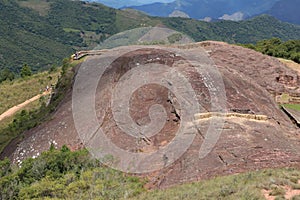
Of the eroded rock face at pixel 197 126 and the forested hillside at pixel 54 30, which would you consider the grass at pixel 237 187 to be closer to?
the eroded rock face at pixel 197 126

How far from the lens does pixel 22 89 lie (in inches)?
1622

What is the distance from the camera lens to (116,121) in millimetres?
16703

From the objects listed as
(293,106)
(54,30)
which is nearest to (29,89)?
(293,106)

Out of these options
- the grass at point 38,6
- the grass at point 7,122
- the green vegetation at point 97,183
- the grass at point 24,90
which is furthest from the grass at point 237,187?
the grass at point 38,6

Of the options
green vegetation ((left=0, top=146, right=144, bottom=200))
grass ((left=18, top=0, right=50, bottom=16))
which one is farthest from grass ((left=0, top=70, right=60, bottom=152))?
grass ((left=18, top=0, right=50, bottom=16))

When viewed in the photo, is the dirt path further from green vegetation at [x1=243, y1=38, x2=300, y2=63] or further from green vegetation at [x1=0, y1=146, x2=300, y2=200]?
green vegetation at [x1=243, y1=38, x2=300, y2=63]

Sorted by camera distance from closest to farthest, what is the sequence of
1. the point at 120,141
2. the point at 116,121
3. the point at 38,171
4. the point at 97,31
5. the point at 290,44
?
the point at 38,171 < the point at 120,141 < the point at 116,121 < the point at 290,44 < the point at 97,31

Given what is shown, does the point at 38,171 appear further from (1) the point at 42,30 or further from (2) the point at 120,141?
(1) the point at 42,30

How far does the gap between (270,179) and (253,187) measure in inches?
28.4

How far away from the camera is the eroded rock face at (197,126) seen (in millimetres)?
13508

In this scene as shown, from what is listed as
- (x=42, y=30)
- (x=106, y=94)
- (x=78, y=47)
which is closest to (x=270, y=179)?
(x=106, y=94)

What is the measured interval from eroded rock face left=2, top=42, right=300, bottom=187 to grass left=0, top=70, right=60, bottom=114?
17697mm

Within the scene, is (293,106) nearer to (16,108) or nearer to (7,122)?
(7,122)

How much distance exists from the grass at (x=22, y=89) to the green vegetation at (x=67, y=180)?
75.9 ft
